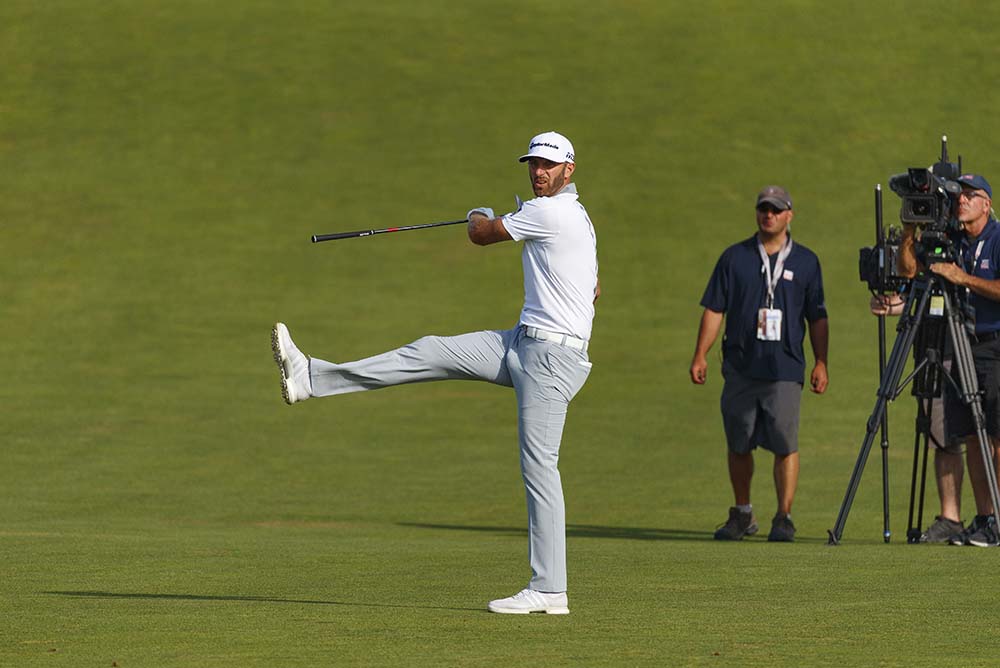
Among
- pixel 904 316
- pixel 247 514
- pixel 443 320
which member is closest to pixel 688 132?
pixel 443 320

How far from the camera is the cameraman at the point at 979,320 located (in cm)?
1223

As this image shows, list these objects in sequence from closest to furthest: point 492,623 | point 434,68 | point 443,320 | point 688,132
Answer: point 492,623, point 443,320, point 688,132, point 434,68

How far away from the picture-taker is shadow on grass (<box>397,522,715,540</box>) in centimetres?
1345

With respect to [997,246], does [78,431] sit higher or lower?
lower

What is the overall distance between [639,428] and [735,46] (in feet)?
59.2

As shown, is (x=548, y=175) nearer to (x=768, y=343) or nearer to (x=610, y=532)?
(x=768, y=343)

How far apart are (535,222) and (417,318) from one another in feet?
58.8

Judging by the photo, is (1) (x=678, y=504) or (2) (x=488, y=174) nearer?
(1) (x=678, y=504)

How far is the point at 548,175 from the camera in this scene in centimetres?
853

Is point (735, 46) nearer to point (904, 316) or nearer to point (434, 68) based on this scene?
point (434, 68)

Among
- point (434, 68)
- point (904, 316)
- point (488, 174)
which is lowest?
point (904, 316)

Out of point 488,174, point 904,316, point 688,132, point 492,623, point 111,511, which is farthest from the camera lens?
point 688,132

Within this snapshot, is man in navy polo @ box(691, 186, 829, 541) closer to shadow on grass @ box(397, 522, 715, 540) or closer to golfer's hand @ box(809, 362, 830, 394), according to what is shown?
golfer's hand @ box(809, 362, 830, 394)

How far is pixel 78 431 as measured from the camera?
65.3ft
